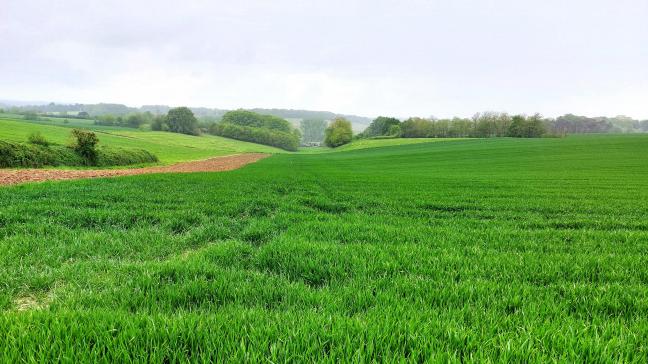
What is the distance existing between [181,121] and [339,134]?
233ft

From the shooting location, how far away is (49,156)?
31172mm

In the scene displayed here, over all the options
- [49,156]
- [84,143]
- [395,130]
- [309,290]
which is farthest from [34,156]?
[395,130]

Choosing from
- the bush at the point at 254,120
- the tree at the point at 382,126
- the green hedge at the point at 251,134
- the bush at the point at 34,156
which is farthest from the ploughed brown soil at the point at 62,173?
the bush at the point at 254,120

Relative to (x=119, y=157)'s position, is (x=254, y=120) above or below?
above

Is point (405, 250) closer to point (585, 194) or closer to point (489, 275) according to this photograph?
point (489, 275)

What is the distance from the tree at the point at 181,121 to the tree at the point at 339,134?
60791mm

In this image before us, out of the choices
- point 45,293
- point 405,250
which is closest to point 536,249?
point 405,250

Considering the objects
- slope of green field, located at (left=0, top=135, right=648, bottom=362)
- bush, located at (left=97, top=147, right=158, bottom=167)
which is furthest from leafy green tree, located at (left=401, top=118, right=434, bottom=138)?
slope of green field, located at (left=0, top=135, right=648, bottom=362)

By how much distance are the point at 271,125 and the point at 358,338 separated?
17708 centimetres

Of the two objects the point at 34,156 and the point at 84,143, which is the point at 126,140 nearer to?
the point at 84,143

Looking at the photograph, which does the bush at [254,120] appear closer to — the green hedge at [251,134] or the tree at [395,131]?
the green hedge at [251,134]

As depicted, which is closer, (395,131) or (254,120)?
(395,131)

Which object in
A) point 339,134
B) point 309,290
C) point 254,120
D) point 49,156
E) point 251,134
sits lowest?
point 49,156

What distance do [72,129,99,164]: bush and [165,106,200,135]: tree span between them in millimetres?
99168
